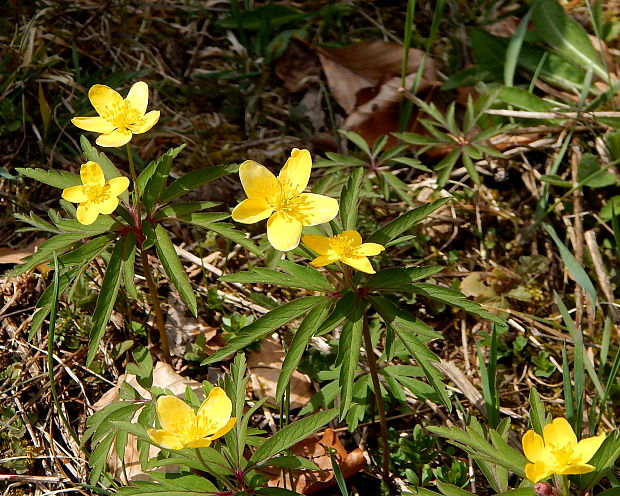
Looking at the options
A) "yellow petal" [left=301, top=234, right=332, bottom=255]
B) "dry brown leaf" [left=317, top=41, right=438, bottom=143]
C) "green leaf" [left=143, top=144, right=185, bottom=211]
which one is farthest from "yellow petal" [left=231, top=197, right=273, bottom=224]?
"dry brown leaf" [left=317, top=41, right=438, bottom=143]

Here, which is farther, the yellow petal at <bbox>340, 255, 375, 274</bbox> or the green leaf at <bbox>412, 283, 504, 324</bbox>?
the green leaf at <bbox>412, 283, 504, 324</bbox>

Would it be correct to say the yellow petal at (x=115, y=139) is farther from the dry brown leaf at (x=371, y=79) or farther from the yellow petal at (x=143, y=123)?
the dry brown leaf at (x=371, y=79)

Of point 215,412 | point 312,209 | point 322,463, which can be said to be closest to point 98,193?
point 312,209

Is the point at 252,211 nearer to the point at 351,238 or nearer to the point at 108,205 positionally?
the point at 351,238

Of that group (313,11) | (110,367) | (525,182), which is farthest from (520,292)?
(313,11)

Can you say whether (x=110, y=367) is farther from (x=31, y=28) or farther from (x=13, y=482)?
(x=31, y=28)

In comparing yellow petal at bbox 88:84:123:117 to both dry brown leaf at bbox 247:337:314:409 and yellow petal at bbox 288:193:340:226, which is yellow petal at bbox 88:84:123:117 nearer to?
yellow petal at bbox 288:193:340:226

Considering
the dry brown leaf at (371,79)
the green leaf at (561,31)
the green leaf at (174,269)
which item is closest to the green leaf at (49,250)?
the green leaf at (174,269)
